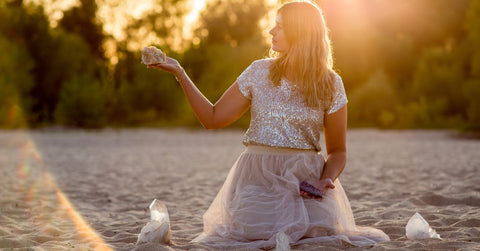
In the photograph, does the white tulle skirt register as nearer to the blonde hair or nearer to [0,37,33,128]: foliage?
the blonde hair

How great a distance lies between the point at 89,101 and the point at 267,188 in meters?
21.4

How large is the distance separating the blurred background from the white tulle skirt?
15.9 m

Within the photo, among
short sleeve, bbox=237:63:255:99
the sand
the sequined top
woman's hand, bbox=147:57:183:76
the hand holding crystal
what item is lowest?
the sand

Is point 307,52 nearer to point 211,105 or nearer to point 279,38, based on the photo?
point 279,38

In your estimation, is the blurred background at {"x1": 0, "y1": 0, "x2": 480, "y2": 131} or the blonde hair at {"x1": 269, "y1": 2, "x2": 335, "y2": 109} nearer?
the blonde hair at {"x1": 269, "y1": 2, "x2": 335, "y2": 109}

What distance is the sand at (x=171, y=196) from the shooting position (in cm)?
375

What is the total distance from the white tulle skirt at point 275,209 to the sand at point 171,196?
0.12 metres

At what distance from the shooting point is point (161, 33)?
40.0 metres

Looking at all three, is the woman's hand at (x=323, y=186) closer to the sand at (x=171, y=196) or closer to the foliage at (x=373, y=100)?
the sand at (x=171, y=196)

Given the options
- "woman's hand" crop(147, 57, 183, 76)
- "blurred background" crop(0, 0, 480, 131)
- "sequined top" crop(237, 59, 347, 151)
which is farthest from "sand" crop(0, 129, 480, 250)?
"blurred background" crop(0, 0, 480, 131)

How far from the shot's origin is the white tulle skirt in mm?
3209

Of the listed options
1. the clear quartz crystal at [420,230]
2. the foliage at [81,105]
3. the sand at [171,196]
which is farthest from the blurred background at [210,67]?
the clear quartz crystal at [420,230]

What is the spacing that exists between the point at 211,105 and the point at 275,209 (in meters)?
0.66

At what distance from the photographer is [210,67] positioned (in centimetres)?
2745
